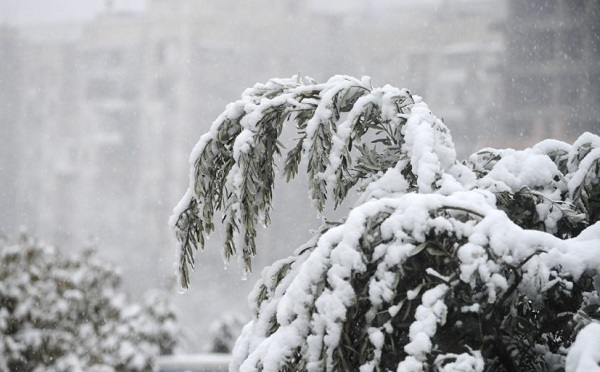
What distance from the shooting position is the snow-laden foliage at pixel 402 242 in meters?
1.96

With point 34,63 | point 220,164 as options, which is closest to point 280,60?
point 34,63

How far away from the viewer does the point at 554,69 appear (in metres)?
45.4

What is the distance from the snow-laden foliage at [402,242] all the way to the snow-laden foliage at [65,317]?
5.62 metres

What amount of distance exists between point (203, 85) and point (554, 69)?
2598cm

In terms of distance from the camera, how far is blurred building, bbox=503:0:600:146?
43750mm

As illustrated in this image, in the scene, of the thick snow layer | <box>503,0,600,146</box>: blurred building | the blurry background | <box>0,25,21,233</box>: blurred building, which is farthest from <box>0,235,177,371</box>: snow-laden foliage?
<box>0,25,21,233</box>: blurred building

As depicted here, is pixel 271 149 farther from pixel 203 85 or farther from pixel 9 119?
pixel 9 119

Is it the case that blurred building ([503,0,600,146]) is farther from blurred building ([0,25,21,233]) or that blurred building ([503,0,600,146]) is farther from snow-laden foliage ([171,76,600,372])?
snow-laden foliage ([171,76,600,372])

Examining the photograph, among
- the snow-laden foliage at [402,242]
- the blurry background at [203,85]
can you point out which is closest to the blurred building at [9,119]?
the blurry background at [203,85]

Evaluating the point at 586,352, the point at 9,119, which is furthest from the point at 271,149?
the point at 9,119

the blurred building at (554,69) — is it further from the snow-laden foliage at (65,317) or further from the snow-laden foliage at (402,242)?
the snow-laden foliage at (402,242)

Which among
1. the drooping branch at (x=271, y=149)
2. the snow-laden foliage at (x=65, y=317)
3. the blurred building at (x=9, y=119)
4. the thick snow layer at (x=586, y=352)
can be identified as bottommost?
the blurred building at (x=9, y=119)

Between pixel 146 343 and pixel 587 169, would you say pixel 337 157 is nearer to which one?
pixel 587 169

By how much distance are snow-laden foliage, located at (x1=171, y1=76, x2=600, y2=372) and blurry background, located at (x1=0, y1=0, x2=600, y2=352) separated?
38.4 m
